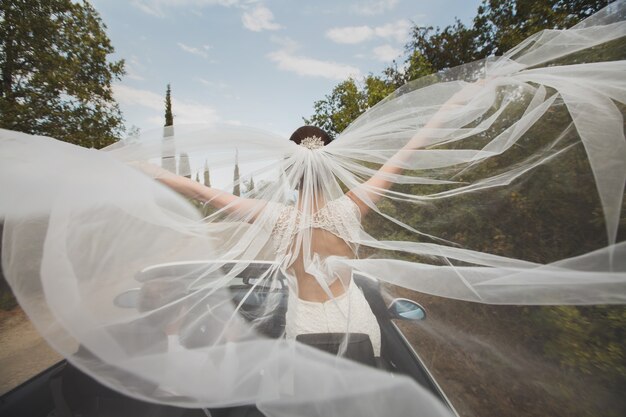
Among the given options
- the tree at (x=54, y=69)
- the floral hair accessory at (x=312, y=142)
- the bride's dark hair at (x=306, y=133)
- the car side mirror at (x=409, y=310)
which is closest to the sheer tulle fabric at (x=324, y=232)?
the car side mirror at (x=409, y=310)

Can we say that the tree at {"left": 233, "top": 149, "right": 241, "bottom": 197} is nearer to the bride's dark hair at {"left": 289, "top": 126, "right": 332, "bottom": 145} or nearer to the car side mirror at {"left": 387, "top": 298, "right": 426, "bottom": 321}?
the bride's dark hair at {"left": 289, "top": 126, "right": 332, "bottom": 145}

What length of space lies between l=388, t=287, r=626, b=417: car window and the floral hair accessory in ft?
4.24

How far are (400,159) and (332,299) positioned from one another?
3.41ft

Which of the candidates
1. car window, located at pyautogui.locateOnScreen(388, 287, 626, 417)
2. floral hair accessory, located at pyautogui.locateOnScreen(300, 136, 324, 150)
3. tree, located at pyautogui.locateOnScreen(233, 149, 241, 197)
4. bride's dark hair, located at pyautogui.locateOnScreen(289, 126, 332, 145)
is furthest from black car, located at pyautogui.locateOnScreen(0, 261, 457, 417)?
bride's dark hair, located at pyautogui.locateOnScreen(289, 126, 332, 145)

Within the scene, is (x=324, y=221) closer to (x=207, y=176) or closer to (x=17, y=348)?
(x=207, y=176)

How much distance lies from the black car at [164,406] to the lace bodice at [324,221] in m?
0.29

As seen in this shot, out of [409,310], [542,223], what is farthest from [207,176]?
[542,223]

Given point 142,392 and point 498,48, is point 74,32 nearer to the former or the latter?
point 142,392

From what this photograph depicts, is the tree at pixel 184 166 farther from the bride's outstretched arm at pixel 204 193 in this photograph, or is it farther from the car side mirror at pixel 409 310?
the car side mirror at pixel 409 310

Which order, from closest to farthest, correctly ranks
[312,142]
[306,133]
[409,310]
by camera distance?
[409,310]
[312,142]
[306,133]

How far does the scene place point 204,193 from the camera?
1855mm

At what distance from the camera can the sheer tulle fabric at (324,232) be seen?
3.93 feet

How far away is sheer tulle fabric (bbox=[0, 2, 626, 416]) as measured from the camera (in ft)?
3.93

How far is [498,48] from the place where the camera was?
10055 mm
